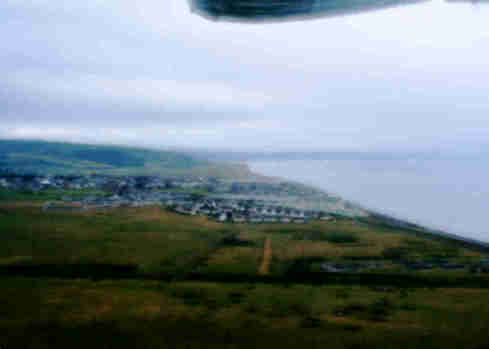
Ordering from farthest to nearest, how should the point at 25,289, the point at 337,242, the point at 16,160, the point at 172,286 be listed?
the point at 16,160
the point at 337,242
the point at 172,286
the point at 25,289

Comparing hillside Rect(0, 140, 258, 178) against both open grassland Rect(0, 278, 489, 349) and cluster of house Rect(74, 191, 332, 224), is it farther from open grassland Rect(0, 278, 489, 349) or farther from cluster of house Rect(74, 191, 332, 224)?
open grassland Rect(0, 278, 489, 349)

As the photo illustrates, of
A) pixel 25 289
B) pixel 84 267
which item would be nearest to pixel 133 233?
pixel 84 267

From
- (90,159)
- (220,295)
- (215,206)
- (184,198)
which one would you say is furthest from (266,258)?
(90,159)

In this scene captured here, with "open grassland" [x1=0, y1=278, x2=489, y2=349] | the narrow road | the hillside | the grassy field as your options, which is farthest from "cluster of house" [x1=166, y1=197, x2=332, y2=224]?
the hillside

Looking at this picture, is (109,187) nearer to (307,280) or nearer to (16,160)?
(307,280)

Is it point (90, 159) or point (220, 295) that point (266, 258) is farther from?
point (90, 159)

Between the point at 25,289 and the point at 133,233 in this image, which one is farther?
the point at 133,233
